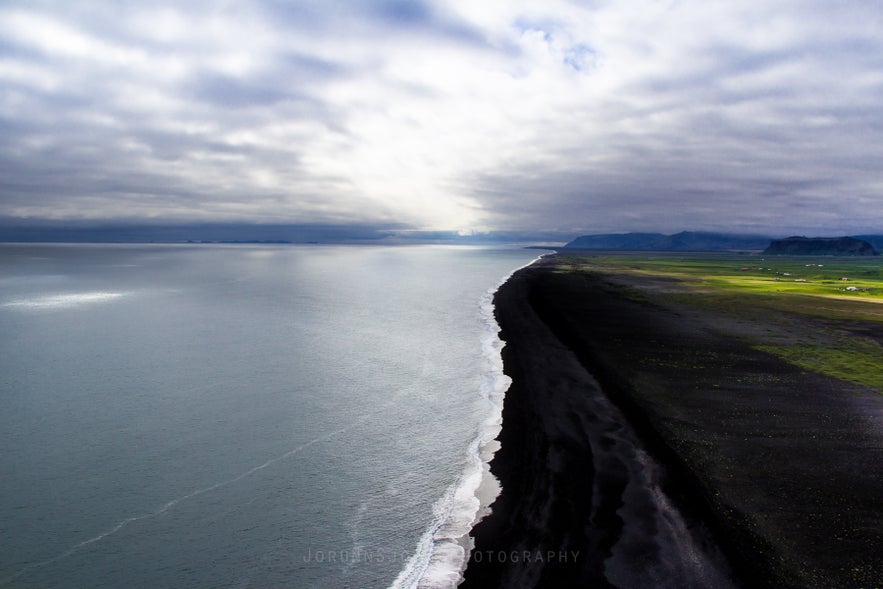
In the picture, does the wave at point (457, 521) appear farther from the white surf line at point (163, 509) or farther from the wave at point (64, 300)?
the wave at point (64, 300)

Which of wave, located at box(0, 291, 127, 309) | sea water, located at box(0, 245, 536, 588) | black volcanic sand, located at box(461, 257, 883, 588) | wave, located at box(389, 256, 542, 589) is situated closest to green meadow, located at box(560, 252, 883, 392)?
black volcanic sand, located at box(461, 257, 883, 588)

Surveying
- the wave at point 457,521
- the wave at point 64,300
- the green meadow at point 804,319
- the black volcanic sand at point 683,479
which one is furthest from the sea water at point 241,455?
the green meadow at point 804,319

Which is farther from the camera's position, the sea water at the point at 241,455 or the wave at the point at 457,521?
the sea water at the point at 241,455

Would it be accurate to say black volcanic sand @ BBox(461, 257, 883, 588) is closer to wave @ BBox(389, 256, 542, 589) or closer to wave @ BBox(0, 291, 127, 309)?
wave @ BBox(389, 256, 542, 589)

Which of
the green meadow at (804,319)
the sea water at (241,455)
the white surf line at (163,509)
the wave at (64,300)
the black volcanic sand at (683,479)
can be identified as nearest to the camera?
the black volcanic sand at (683,479)

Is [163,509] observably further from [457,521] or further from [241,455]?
[457,521]

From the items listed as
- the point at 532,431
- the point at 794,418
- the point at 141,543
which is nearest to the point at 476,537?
the point at 532,431
